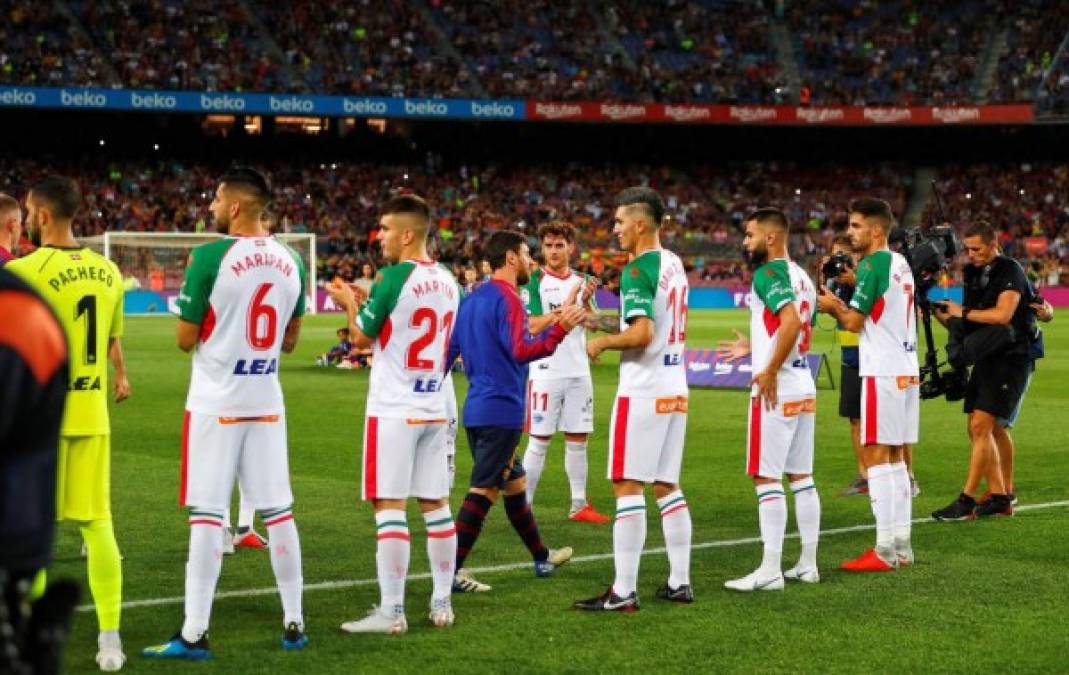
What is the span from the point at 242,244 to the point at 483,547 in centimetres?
383

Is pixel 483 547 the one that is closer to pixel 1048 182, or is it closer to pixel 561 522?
pixel 561 522

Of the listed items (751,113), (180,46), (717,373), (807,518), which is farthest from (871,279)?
(751,113)

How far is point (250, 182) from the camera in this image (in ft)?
23.6

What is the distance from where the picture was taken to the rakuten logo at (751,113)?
6028 cm

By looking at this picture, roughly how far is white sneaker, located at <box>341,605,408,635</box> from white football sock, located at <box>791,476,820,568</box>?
8.82 feet

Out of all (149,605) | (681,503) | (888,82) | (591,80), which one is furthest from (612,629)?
(888,82)

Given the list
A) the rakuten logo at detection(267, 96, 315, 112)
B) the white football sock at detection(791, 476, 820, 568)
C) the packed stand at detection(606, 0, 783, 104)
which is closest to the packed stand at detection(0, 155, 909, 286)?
the rakuten logo at detection(267, 96, 315, 112)

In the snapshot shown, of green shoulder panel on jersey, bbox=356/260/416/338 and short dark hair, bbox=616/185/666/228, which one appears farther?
short dark hair, bbox=616/185/666/228

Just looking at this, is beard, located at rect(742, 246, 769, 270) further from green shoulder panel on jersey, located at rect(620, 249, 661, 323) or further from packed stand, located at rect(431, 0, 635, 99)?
packed stand, located at rect(431, 0, 635, 99)

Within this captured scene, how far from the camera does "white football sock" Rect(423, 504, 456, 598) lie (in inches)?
305

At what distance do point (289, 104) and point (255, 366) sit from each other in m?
48.3

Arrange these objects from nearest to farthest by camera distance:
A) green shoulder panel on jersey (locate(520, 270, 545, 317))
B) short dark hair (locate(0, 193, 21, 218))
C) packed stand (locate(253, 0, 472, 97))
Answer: short dark hair (locate(0, 193, 21, 218))
green shoulder panel on jersey (locate(520, 270, 545, 317))
packed stand (locate(253, 0, 472, 97))

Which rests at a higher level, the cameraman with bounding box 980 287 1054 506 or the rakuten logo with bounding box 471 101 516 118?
the rakuten logo with bounding box 471 101 516 118

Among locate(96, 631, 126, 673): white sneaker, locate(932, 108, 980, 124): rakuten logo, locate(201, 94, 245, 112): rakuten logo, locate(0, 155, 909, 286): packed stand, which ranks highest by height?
locate(932, 108, 980, 124): rakuten logo
